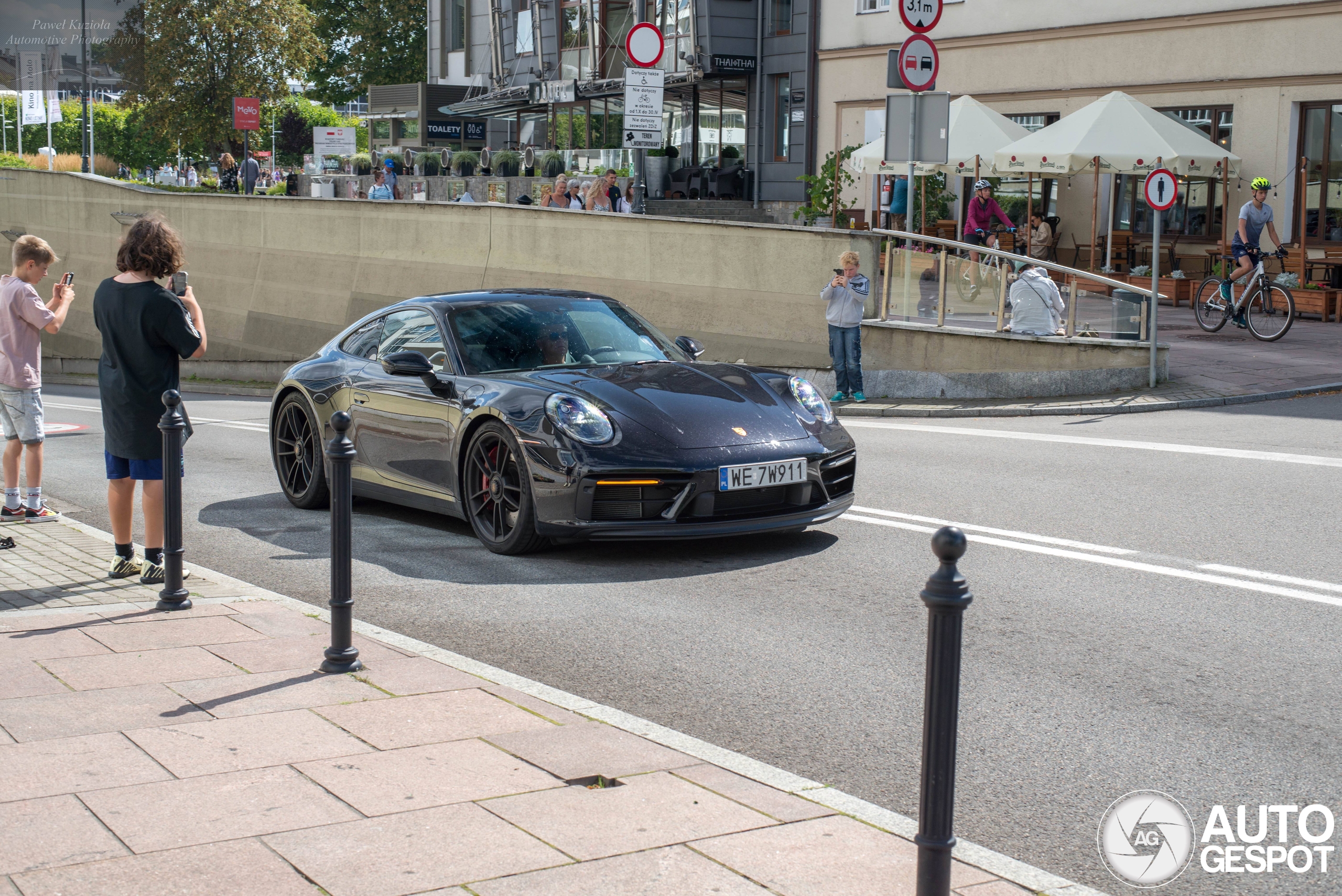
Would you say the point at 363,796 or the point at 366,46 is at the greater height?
the point at 366,46

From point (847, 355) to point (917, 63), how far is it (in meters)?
3.20

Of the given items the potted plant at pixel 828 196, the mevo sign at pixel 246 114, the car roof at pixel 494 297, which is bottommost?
the car roof at pixel 494 297

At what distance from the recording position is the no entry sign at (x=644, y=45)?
53.4ft

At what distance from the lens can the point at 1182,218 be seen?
2552 centimetres

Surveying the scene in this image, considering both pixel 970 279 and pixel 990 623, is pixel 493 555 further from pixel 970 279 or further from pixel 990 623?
pixel 970 279

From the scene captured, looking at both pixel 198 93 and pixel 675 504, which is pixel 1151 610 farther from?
pixel 198 93

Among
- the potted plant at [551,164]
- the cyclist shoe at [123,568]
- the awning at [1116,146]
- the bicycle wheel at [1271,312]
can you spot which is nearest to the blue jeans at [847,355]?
the bicycle wheel at [1271,312]

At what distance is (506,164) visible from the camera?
126 feet

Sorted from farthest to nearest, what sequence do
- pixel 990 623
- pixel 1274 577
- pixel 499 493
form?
1. pixel 499 493
2. pixel 1274 577
3. pixel 990 623

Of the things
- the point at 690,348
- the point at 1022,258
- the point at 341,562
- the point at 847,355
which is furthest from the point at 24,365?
the point at 1022,258

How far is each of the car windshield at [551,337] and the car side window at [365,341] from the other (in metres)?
0.76

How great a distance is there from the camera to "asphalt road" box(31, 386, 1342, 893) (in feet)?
14.2

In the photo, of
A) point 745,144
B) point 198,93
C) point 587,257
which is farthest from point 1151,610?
point 198,93

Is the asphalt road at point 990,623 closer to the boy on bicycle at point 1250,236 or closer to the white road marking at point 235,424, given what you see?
the white road marking at point 235,424
